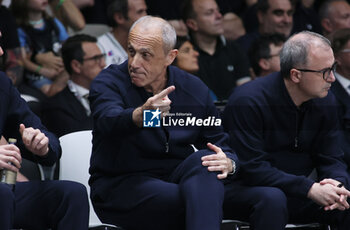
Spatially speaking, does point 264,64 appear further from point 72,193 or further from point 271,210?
point 72,193

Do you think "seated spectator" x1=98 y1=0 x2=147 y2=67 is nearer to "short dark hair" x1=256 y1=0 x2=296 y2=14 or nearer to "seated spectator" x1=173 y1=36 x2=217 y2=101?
"seated spectator" x1=173 y1=36 x2=217 y2=101

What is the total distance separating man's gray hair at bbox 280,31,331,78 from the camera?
11.4 ft

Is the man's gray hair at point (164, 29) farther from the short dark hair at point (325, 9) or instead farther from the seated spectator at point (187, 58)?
the short dark hair at point (325, 9)

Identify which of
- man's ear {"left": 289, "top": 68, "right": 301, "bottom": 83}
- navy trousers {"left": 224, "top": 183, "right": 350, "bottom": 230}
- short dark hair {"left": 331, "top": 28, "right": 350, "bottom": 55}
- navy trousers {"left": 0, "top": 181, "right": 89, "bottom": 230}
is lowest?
navy trousers {"left": 224, "top": 183, "right": 350, "bottom": 230}

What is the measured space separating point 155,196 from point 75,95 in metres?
1.48

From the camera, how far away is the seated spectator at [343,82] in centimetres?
387

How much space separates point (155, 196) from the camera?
302cm

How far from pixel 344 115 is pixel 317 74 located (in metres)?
0.51

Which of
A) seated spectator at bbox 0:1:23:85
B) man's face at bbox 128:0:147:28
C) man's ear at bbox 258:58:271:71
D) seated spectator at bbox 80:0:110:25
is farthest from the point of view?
seated spectator at bbox 80:0:110:25

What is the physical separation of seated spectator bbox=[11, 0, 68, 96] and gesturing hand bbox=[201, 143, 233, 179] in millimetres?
1794

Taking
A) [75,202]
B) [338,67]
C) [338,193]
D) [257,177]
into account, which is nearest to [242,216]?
[257,177]

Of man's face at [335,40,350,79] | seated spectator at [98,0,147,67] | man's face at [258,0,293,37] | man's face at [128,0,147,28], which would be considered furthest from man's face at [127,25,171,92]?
man's face at [258,0,293,37]

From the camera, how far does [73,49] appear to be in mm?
4637

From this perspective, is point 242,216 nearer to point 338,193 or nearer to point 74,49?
point 338,193
